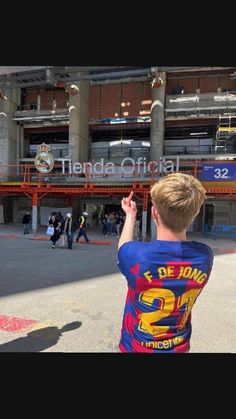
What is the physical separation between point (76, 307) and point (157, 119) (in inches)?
751

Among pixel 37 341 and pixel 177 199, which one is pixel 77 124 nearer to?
pixel 37 341

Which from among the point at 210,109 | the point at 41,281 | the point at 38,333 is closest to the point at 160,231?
the point at 38,333

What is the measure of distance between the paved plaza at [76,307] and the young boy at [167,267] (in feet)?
7.68

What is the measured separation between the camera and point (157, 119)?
70.4 ft

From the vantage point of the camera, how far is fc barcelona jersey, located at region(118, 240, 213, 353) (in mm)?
1422

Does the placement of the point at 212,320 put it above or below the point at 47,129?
below

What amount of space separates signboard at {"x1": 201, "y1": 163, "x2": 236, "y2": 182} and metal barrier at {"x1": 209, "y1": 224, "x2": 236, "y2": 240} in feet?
12.6

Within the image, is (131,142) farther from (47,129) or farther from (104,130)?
(47,129)

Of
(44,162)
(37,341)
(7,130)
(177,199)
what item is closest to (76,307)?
(37,341)

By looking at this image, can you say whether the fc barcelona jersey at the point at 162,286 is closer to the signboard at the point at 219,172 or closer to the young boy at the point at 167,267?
the young boy at the point at 167,267

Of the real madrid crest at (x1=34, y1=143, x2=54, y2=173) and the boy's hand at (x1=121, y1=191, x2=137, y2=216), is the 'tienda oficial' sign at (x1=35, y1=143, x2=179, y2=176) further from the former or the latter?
the boy's hand at (x1=121, y1=191, x2=137, y2=216)

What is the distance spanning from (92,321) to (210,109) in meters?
20.4

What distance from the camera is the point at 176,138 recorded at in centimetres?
2367

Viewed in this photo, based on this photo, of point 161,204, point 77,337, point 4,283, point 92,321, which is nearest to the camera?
point 161,204
